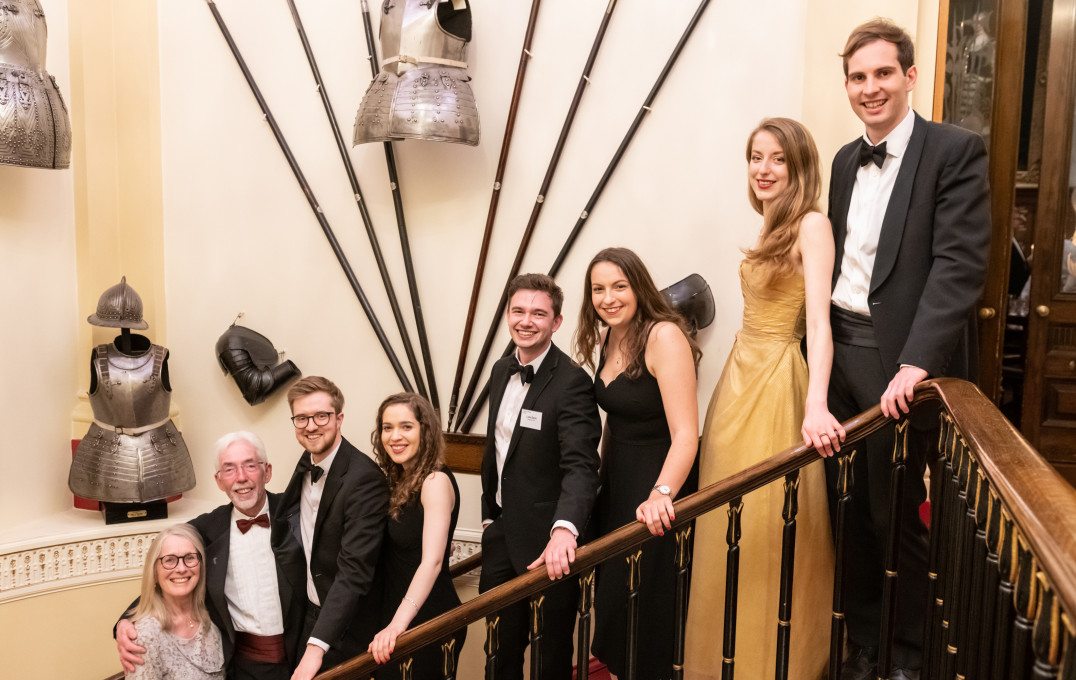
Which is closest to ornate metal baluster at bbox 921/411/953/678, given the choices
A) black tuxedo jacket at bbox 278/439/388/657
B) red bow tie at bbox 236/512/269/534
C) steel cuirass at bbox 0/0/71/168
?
black tuxedo jacket at bbox 278/439/388/657

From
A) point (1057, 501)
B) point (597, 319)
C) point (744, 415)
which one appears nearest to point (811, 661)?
point (744, 415)

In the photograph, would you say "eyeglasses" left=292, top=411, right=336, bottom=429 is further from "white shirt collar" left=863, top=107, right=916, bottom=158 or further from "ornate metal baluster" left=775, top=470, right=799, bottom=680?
"white shirt collar" left=863, top=107, right=916, bottom=158

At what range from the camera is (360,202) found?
159 inches

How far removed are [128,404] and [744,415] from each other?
2810 millimetres

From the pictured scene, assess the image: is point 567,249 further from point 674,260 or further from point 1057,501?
point 1057,501

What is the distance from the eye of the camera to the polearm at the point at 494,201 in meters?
3.73

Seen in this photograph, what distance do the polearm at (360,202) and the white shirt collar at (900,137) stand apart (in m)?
2.30

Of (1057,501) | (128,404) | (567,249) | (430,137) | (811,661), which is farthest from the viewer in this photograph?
(128,404)

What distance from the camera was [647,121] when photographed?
11.9 ft

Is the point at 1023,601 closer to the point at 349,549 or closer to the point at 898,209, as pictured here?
the point at 898,209

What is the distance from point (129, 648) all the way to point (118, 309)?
6.16 ft

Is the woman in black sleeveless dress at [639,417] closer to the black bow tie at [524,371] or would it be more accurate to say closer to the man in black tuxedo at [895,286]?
the black bow tie at [524,371]

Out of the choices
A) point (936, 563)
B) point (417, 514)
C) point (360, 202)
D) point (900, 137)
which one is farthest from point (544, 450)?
point (360, 202)

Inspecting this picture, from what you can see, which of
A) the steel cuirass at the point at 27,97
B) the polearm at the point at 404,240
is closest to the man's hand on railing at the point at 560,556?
the polearm at the point at 404,240
